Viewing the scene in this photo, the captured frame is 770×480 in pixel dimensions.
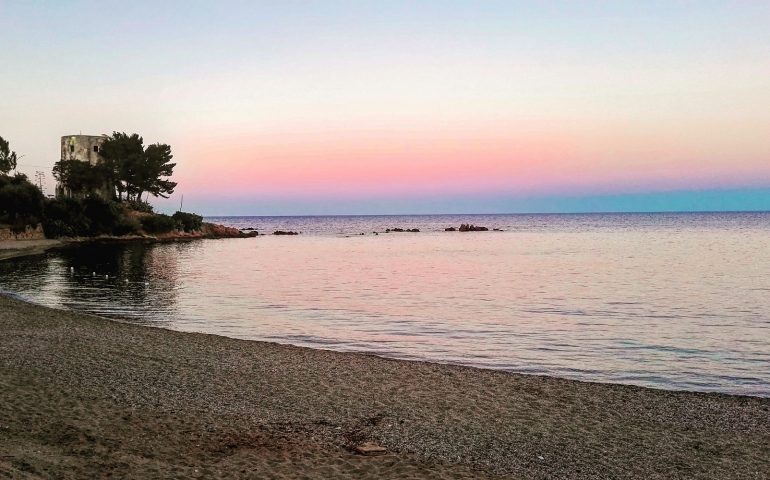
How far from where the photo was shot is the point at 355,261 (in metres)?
67.6

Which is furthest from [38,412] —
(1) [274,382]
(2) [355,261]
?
(2) [355,261]

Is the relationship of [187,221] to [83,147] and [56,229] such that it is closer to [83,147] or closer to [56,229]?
[83,147]

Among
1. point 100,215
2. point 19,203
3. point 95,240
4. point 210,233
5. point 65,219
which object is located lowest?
point 95,240

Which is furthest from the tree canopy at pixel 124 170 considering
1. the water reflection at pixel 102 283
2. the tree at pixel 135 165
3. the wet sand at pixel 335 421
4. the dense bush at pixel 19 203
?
the wet sand at pixel 335 421

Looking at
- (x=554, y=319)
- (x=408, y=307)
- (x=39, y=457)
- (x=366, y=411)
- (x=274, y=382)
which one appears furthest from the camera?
(x=408, y=307)

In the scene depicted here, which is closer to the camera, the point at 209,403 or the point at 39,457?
the point at 39,457

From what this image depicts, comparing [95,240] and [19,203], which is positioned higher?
[19,203]

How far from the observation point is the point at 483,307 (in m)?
32.2

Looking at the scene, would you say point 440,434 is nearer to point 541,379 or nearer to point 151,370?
point 541,379

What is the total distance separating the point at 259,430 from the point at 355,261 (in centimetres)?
5623

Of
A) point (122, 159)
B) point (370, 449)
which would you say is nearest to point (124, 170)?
point (122, 159)

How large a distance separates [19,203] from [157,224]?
30394 mm

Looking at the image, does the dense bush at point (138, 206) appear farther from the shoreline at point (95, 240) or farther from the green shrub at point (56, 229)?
the green shrub at point (56, 229)

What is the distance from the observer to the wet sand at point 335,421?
9602mm
